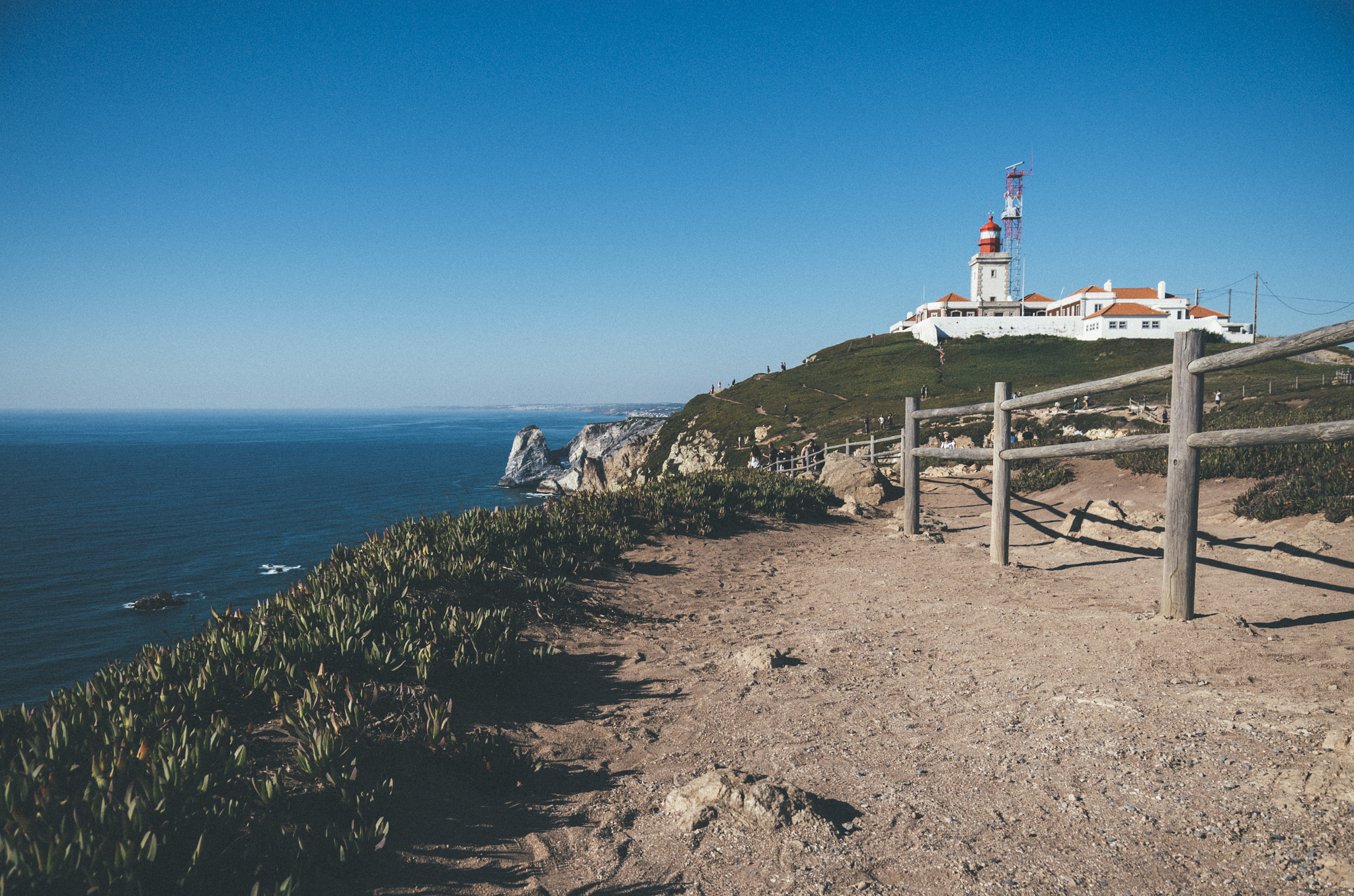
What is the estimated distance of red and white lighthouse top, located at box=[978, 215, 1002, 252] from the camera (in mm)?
81625

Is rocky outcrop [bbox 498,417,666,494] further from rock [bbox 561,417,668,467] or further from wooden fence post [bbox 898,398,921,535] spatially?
wooden fence post [bbox 898,398,921,535]

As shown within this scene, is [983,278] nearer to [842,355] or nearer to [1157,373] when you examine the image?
[842,355]

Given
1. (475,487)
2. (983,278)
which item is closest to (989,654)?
(475,487)

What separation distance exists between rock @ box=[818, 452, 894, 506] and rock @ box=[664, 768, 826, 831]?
37.1 feet

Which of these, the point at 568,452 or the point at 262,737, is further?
the point at 568,452

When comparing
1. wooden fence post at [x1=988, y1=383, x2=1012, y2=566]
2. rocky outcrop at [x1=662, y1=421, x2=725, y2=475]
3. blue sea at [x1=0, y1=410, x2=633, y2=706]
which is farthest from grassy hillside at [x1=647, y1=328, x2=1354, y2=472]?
wooden fence post at [x1=988, y1=383, x2=1012, y2=566]

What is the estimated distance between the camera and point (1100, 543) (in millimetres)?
9125

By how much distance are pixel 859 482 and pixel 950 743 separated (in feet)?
37.7

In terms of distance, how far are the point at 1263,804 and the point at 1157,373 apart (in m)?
4.50

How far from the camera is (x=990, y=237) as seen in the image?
8169 cm

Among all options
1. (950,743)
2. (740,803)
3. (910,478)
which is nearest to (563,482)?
(910,478)

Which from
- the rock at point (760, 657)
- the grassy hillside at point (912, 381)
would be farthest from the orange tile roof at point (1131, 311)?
the rock at point (760, 657)

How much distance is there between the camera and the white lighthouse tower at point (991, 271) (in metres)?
81.9

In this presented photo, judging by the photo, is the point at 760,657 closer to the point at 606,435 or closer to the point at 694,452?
the point at 694,452
